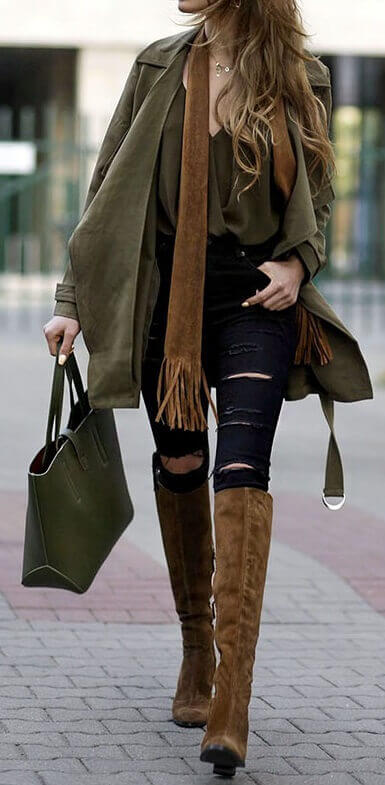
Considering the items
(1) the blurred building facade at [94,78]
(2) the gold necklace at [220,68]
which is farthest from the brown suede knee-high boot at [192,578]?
(1) the blurred building facade at [94,78]

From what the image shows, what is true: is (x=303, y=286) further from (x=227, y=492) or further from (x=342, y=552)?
(x=342, y=552)

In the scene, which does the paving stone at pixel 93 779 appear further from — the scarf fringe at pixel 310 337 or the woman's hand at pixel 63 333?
the scarf fringe at pixel 310 337

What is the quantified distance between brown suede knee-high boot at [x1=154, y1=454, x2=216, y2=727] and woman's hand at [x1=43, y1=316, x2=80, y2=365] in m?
0.46

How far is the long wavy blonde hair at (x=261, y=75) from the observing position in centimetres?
376

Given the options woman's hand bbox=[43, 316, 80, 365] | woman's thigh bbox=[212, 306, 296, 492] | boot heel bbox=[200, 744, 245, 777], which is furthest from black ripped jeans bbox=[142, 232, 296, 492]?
boot heel bbox=[200, 744, 245, 777]

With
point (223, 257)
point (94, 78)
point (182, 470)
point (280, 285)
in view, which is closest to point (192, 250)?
point (223, 257)

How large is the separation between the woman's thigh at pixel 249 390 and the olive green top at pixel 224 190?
0.19 metres

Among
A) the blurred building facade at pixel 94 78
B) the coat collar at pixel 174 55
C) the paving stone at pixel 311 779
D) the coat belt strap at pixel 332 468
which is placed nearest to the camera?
the paving stone at pixel 311 779

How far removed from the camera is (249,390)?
12.3 ft

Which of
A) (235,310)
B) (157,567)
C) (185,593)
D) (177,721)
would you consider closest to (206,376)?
(235,310)

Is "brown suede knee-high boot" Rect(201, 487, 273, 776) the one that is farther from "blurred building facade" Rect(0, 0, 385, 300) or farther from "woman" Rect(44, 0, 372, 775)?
"blurred building facade" Rect(0, 0, 385, 300)

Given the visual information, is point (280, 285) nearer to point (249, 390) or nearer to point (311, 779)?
point (249, 390)

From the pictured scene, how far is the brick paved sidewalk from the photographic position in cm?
374

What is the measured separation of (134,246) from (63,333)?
0.28 metres
